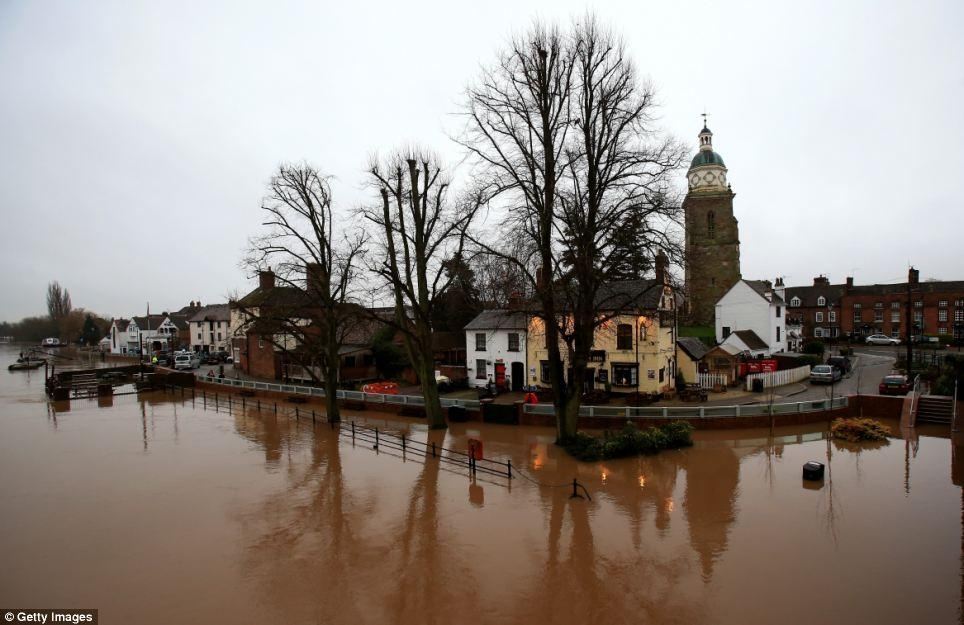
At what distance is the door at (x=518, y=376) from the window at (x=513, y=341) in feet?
2.99

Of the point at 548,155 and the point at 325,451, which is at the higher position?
the point at 548,155

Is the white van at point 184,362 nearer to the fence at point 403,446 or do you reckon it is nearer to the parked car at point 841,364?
the fence at point 403,446

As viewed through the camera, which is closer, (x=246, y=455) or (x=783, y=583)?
(x=783, y=583)

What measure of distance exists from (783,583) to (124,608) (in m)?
11.3

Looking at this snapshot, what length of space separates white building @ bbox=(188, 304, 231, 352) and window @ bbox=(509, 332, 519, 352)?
1989 inches

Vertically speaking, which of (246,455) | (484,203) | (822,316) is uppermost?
(484,203)

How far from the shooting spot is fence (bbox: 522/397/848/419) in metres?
20.5

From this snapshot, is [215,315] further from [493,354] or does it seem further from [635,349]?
[635,349]

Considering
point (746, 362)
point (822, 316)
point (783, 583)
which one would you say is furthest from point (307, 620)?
point (822, 316)

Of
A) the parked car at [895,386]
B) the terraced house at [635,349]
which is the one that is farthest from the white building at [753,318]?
the terraced house at [635,349]

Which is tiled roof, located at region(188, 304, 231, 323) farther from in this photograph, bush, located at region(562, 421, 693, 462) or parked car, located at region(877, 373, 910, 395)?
parked car, located at region(877, 373, 910, 395)

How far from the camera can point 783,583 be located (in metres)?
8.79

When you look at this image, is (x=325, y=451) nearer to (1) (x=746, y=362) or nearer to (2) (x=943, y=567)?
(2) (x=943, y=567)

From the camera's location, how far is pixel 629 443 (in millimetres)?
17141
